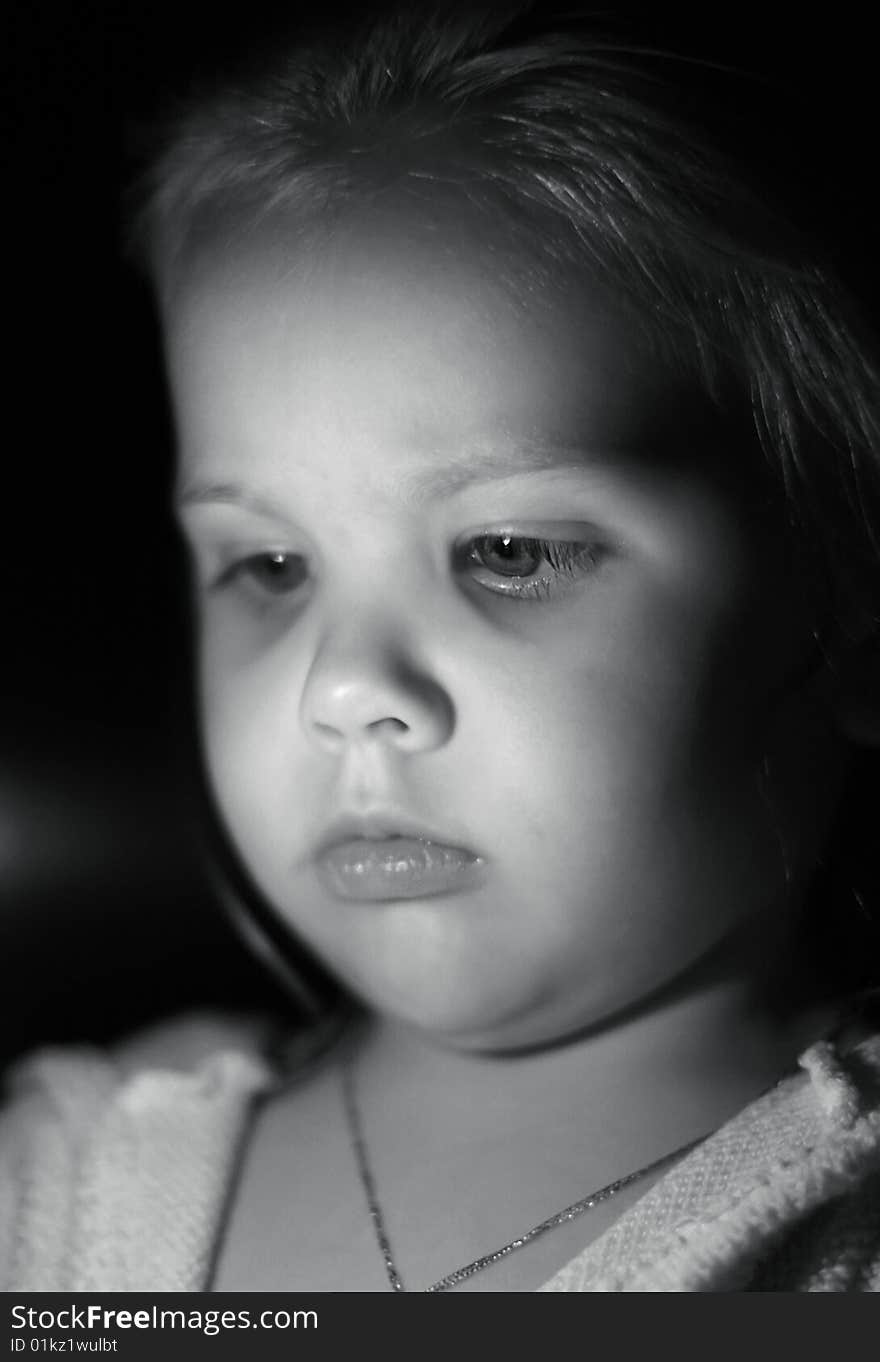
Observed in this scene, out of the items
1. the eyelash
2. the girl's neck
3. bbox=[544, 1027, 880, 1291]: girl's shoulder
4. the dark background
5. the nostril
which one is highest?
the dark background

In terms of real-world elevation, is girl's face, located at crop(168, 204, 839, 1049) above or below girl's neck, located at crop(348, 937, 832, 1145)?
above

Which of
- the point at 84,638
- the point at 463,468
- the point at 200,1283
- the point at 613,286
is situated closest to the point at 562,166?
the point at 613,286

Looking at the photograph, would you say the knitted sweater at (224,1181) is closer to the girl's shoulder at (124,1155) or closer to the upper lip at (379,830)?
the girl's shoulder at (124,1155)

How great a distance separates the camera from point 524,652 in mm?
741

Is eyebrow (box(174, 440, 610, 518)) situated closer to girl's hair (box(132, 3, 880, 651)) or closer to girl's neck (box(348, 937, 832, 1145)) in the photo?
girl's hair (box(132, 3, 880, 651))

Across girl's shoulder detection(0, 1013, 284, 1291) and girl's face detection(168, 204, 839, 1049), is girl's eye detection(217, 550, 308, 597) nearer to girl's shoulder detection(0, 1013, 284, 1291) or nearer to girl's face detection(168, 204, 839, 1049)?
girl's face detection(168, 204, 839, 1049)

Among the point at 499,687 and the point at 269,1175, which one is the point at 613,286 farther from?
the point at 269,1175

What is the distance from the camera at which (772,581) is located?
790 mm

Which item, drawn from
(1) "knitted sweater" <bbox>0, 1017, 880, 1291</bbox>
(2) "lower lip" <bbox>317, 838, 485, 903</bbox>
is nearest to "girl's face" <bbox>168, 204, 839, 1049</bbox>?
(2) "lower lip" <bbox>317, 838, 485, 903</bbox>

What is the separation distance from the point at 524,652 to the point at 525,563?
0.05 m

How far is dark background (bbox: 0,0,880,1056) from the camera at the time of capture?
80 cm

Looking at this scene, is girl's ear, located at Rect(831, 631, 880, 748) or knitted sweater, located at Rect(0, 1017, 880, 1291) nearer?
knitted sweater, located at Rect(0, 1017, 880, 1291)

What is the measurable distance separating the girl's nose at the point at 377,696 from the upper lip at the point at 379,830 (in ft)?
0.13

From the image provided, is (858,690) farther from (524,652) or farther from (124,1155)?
(124,1155)
